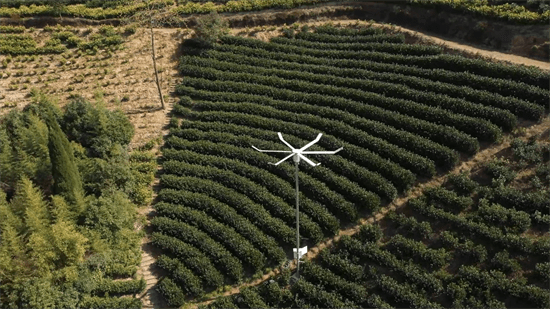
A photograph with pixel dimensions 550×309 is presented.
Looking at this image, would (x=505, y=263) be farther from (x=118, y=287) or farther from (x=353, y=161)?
(x=118, y=287)

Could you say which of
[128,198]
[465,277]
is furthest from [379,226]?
[128,198]

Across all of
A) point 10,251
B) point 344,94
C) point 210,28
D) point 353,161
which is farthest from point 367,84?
point 10,251

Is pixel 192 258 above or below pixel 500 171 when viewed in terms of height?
below

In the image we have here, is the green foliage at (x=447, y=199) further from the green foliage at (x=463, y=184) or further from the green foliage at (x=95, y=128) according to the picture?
the green foliage at (x=95, y=128)

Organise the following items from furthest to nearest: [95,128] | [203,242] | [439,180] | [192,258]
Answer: [95,128]
[439,180]
[203,242]
[192,258]

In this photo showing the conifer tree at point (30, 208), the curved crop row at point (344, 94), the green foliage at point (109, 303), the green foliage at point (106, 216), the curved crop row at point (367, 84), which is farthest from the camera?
the curved crop row at point (367, 84)

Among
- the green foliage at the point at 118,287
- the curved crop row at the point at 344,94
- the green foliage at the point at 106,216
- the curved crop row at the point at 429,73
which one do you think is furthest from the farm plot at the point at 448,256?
the green foliage at the point at 106,216
